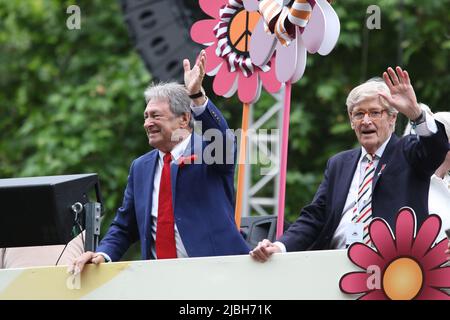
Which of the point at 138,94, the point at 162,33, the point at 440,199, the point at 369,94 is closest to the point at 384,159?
the point at 369,94

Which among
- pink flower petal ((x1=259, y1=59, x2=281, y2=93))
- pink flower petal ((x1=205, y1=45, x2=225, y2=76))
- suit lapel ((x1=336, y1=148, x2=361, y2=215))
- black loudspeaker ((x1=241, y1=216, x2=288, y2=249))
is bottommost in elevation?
black loudspeaker ((x1=241, y1=216, x2=288, y2=249))

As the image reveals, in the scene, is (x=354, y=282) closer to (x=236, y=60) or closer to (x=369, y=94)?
(x=369, y=94)

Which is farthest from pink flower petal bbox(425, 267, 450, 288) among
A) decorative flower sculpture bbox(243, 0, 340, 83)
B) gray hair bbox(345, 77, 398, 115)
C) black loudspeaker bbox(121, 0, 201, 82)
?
black loudspeaker bbox(121, 0, 201, 82)

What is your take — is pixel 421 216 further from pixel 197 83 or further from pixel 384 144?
pixel 197 83

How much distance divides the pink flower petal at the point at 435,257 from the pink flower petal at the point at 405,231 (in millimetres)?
67

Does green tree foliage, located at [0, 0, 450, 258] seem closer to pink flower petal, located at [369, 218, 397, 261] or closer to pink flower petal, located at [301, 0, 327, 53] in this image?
pink flower petal, located at [301, 0, 327, 53]

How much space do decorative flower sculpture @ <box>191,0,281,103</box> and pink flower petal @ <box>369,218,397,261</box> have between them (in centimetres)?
131

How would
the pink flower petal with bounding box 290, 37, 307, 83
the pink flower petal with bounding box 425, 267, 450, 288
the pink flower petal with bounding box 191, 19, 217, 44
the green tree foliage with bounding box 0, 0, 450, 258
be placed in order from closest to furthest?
the pink flower petal with bounding box 425, 267, 450, 288 < the pink flower petal with bounding box 290, 37, 307, 83 < the pink flower petal with bounding box 191, 19, 217, 44 < the green tree foliage with bounding box 0, 0, 450, 258

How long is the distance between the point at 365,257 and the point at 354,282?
0.10 m

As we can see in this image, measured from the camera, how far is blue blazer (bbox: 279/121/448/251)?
418 cm

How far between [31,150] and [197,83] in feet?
20.6

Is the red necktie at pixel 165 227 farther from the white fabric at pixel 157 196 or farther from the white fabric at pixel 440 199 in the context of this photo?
Answer: the white fabric at pixel 440 199

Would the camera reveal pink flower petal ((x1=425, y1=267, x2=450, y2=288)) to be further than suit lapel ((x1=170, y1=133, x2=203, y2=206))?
No

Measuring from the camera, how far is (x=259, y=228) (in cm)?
512
